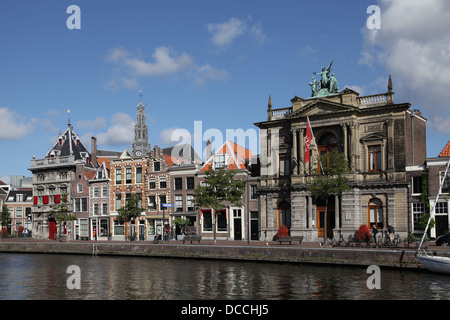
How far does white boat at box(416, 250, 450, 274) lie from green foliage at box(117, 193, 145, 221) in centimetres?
3596

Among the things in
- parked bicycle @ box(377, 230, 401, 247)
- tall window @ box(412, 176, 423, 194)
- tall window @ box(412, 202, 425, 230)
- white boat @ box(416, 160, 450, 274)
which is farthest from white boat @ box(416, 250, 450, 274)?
tall window @ box(412, 176, 423, 194)

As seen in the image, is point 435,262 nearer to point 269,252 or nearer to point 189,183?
point 269,252

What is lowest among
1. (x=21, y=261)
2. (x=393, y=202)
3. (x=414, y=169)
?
(x=21, y=261)

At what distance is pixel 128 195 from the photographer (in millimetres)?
66625

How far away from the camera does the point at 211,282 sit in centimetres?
2955

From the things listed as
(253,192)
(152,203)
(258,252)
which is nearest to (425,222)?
(258,252)

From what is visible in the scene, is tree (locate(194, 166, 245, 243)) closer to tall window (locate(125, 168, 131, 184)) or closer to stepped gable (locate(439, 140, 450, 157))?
stepped gable (locate(439, 140, 450, 157))

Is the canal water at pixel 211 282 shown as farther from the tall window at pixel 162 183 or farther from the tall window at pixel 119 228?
the tall window at pixel 119 228

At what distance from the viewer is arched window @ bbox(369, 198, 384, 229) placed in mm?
49000

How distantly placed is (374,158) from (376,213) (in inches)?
199
